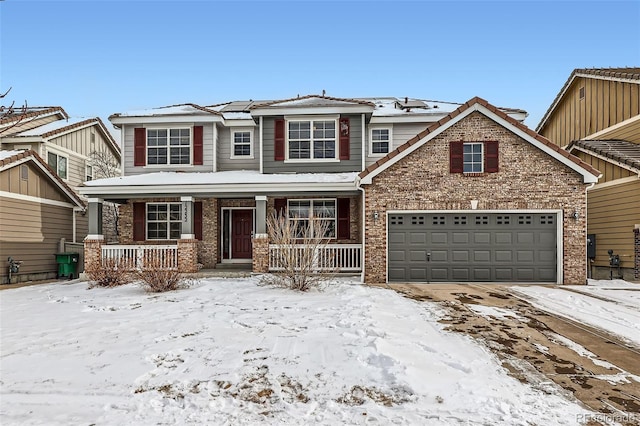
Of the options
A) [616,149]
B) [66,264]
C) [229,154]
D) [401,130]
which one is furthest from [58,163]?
[616,149]

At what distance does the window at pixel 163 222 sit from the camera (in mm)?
14914

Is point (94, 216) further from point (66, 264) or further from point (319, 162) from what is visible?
point (319, 162)

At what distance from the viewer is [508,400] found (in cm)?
374

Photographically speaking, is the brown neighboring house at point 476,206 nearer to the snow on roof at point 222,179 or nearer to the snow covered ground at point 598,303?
the snow covered ground at point 598,303

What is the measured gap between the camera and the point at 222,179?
527 inches

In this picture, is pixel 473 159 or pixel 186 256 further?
pixel 186 256

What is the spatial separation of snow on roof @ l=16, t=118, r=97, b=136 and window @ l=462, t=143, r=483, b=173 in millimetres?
18728

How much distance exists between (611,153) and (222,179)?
555 inches

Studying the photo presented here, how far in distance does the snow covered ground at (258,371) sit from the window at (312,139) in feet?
26.7

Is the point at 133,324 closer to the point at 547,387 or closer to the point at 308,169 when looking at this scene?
the point at 547,387

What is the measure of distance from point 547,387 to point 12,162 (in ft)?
55.4

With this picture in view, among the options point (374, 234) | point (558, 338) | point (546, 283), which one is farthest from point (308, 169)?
point (558, 338)

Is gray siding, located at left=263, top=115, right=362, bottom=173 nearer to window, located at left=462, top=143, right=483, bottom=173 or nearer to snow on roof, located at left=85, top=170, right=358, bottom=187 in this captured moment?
snow on roof, located at left=85, top=170, right=358, bottom=187

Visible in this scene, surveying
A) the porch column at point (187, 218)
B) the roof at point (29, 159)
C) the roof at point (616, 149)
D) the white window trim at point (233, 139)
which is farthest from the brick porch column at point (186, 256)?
the roof at point (616, 149)
